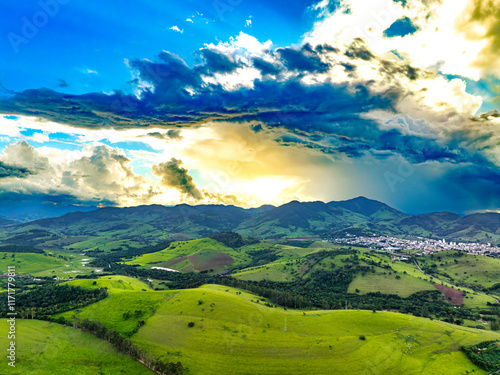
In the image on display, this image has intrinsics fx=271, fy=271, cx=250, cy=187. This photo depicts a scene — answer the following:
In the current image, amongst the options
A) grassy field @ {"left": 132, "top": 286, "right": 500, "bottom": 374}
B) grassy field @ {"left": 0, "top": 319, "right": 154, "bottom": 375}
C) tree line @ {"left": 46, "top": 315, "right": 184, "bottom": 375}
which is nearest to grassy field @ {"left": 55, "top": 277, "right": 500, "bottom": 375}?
grassy field @ {"left": 132, "top": 286, "right": 500, "bottom": 374}

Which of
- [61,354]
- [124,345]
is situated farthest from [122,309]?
[61,354]

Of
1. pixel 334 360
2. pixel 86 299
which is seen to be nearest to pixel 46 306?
pixel 86 299

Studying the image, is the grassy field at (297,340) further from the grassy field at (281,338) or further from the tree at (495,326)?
the tree at (495,326)

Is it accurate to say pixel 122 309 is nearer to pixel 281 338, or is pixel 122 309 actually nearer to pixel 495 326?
pixel 281 338

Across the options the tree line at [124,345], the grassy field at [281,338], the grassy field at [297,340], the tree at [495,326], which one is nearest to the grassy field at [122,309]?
the grassy field at [281,338]

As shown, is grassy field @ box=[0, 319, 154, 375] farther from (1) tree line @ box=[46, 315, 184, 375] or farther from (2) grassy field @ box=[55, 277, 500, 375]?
(2) grassy field @ box=[55, 277, 500, 375]
